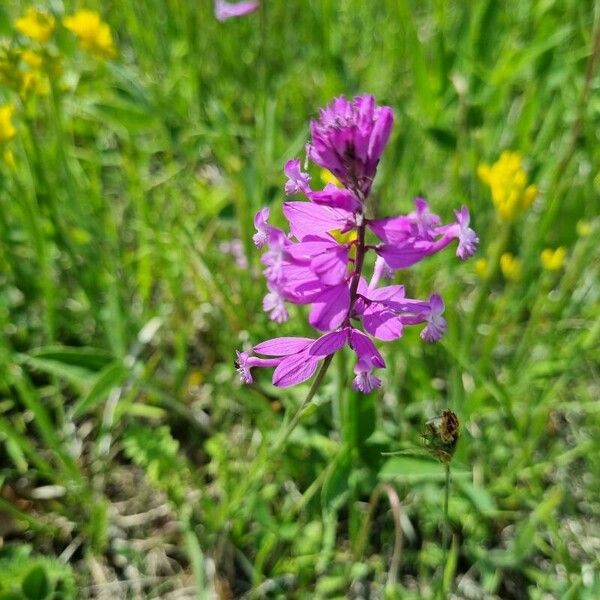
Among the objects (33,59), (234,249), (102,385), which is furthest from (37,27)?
(102,385)

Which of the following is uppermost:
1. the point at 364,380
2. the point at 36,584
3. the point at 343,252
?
the point at 343,252

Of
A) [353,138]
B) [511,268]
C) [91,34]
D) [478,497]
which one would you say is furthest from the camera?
[91,34]

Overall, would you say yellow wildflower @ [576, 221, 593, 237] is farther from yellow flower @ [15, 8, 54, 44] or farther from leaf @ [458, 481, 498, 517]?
yellow flower @ [15, 8, 54, 44]

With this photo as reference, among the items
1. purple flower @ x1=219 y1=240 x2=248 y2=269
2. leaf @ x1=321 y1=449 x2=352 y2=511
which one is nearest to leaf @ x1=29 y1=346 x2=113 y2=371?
purple flower @ x1=219 y1=240 x2=248 y2=269

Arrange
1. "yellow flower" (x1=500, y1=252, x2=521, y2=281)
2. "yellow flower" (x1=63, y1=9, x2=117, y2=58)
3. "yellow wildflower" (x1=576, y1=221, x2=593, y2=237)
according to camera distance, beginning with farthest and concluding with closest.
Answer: "yellow flower" (x1=63, y1=9, x2=117, y2=58)
"yellow wildflower" (x1=576, y1=221, x2=593, y2=237)
"yellow flower" (x1=500, y1=252, x2=521, y2=281)

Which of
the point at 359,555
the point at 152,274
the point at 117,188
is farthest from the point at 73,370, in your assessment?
the point at 117,188

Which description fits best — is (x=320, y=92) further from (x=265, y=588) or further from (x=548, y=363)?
(x=265, y=588)

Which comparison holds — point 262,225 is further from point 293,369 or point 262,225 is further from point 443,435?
point 443,435
